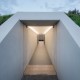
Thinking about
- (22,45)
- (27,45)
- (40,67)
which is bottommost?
(40,67)

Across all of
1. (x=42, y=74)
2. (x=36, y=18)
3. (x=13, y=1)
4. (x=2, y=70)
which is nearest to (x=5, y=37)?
(x=2, y=70)

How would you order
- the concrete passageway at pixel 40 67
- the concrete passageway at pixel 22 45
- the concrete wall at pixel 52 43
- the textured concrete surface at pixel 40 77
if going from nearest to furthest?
the concrete passageway at pixel 22 45, the textured concrete surface at pixel 40 77, the concrete passageway at pixel 40 67, the concrete wall at pixel 52 43

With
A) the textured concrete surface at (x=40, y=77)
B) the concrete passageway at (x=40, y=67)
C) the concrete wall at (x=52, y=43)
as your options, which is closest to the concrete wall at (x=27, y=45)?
the concrete passageway at (x=40, y=67)

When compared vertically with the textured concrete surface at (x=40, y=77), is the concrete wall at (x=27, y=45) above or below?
above

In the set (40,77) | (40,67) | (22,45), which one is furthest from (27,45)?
(40,77)

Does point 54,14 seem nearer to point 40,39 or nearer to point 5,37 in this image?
point 5,37

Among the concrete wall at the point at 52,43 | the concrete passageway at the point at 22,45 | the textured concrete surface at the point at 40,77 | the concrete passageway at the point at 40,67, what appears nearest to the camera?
the concrete passageway at the point at 22,45

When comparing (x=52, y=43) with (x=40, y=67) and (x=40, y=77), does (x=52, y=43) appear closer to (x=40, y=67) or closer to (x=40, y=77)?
(x=40, y=67)

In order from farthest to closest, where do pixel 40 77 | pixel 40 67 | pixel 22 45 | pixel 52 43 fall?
pixel 52 43
pixel 40 67
pixel 22 45
pixel 40 77

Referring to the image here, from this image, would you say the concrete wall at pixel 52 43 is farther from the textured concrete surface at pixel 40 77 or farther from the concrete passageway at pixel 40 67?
the textured concrete surface at pixel 40 77

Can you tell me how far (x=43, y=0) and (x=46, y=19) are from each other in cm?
392

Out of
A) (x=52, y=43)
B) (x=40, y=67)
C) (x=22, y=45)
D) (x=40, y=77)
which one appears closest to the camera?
(x=40, y=77)

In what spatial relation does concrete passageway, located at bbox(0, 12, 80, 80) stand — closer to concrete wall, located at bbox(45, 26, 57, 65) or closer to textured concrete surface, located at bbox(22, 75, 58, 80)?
textured concrete surface, located at bbox(22, 75, 58, 80)

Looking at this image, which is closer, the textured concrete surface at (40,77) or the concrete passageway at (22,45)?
the concrete passageway at (22,45)
